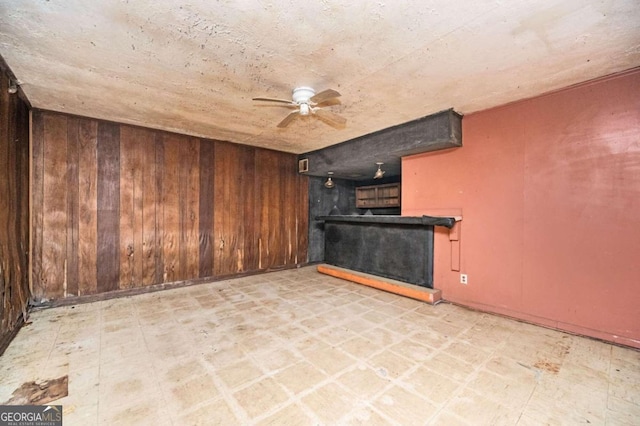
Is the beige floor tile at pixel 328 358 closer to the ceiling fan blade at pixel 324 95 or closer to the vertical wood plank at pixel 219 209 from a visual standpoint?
the ceiling fan blade at pixel 324 95

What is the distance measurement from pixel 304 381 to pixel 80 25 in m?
2.85

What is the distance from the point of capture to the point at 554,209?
2650mm

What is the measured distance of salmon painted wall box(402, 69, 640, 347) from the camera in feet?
7.56

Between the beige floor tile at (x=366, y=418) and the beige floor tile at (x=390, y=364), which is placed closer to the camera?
the beige floor tile at (x=366, y=418)

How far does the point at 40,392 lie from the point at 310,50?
296 centimetres

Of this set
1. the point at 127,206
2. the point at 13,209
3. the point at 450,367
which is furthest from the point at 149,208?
the point at 450,367

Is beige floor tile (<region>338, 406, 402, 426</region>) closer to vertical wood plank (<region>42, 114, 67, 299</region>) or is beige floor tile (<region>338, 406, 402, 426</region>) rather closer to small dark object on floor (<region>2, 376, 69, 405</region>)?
small dark object on floor (<region>2, 376, 69, 405</region>)

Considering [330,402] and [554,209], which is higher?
[554,209]

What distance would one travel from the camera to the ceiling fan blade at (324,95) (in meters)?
2.26

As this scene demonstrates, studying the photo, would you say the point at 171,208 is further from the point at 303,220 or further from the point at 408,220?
the point at 408,220

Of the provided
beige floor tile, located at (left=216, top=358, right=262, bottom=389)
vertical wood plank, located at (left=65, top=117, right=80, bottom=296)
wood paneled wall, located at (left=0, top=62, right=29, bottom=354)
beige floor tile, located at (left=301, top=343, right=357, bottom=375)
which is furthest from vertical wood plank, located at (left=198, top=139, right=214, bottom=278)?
beige floor tile, located at (left=301, top=343, right=357, bottom=375)

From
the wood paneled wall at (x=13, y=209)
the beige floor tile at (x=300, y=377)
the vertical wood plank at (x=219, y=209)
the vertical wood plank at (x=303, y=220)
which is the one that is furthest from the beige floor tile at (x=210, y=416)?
the vertical wood plank at (x=303, y=220)

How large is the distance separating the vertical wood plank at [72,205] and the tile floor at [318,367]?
0.41 meters

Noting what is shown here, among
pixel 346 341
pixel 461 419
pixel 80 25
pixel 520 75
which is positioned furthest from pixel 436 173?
pixel 80 25
